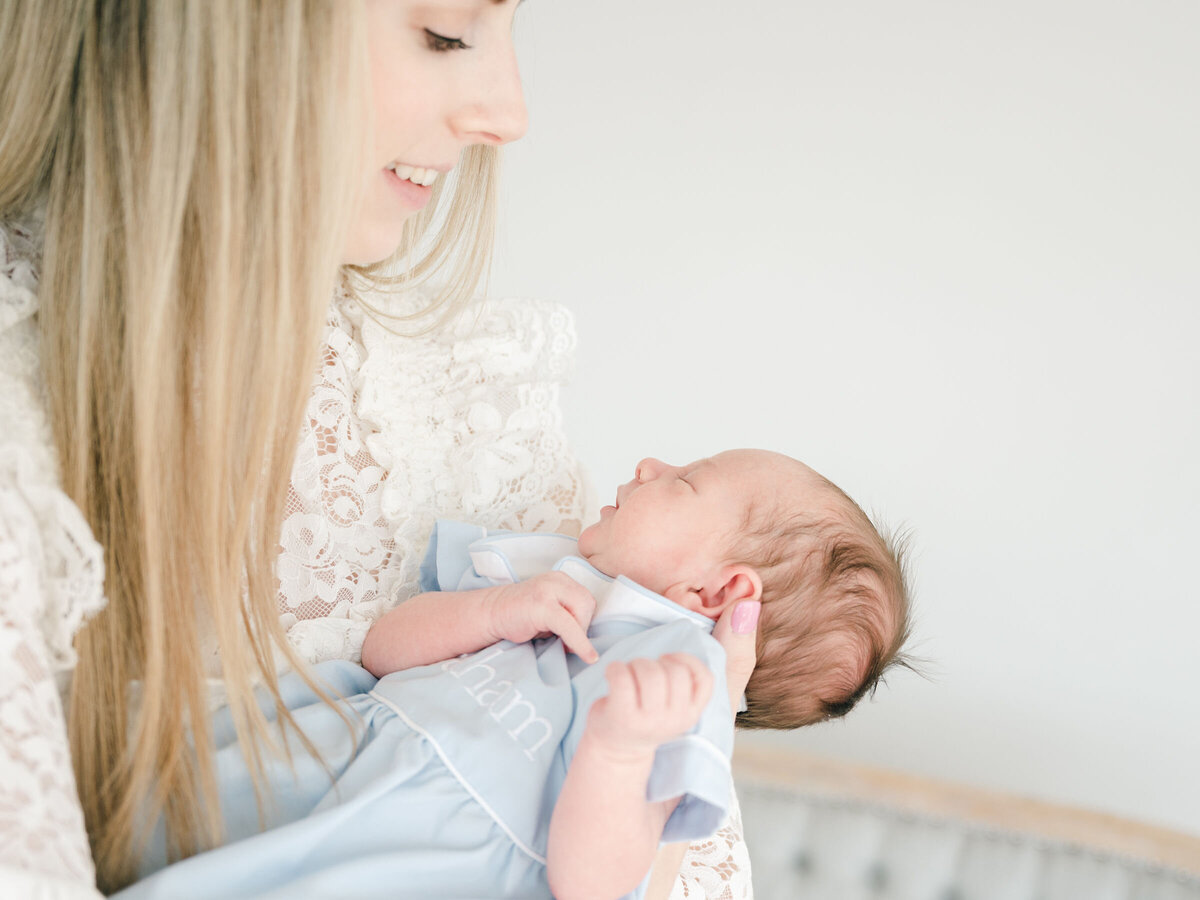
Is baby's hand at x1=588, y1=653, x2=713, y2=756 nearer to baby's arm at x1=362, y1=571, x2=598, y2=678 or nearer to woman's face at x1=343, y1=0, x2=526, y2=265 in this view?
baby's arm at x1=362, y1=571, x2=598, y2=678

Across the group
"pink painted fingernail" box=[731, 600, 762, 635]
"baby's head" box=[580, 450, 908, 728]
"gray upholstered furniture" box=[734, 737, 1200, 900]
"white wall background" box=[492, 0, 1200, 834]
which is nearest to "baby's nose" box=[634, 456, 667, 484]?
"baby's head" box=[580, 450, 908, 728]

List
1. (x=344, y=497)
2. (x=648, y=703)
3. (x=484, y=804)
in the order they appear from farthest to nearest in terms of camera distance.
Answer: (x=344, y=497) < (x=484, y=804) < (x=648, y=703)

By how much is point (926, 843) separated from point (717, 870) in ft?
3.15

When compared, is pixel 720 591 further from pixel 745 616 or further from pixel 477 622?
pixel 477 622

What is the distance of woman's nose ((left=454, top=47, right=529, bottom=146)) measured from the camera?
1.11 m

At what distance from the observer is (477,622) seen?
1.21 metres

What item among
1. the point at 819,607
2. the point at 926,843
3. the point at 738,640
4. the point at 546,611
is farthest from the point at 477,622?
the point at 926,843

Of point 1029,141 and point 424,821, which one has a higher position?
point 1029,141

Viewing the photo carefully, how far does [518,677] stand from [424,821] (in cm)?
20

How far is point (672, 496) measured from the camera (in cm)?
134

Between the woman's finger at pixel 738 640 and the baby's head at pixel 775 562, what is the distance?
0.05 m

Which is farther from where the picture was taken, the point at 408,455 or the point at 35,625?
the point at 408,455

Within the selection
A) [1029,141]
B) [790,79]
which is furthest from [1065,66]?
[790,79]

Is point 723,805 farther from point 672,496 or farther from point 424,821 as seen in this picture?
point 672,496
